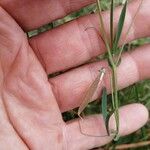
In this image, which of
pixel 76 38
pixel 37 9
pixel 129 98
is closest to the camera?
pixel 37 9

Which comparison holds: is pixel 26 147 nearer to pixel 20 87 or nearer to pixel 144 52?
pixel 20 87

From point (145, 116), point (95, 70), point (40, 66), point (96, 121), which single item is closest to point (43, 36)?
point (40, 66)

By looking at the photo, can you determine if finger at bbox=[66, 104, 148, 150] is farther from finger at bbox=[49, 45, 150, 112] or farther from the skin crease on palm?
finger at bbox=[49, 45, 150, 112]

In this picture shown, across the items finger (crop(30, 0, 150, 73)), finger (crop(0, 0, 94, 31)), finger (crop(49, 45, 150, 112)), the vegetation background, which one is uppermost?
finger (crop(0, 0, 94, 31))

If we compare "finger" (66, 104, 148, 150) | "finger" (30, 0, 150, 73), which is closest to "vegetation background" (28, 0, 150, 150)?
"finger" (66, 104, 148, 150)

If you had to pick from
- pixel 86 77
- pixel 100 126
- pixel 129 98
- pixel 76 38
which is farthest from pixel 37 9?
pixel 129 98

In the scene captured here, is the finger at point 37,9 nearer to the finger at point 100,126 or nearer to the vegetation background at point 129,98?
the vegetation background at point 129,98

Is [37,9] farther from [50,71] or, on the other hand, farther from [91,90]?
[91,90]
